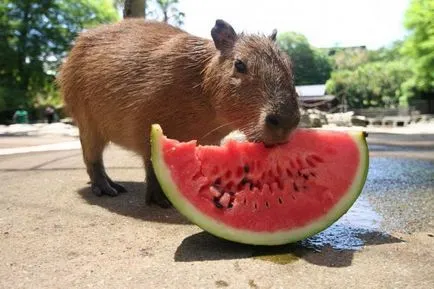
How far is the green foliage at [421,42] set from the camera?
3438 centimetres

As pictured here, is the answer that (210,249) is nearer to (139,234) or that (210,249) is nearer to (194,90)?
(139,234)

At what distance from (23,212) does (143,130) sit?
1.01m

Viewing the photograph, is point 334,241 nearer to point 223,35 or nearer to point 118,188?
point 223,35

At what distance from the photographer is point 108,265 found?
82.4 inches

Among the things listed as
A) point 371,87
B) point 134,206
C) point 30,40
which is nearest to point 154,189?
point 134,206

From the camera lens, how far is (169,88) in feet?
11.0

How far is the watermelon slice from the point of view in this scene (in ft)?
7.64

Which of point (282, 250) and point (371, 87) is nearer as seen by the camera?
point (282, 250)

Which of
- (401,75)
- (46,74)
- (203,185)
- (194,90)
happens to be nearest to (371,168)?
(194,90)

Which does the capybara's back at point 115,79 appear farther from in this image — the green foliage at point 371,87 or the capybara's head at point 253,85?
the green foliage at point 371,87

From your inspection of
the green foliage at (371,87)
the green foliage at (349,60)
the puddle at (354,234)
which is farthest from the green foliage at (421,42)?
the puddle at (354,234)

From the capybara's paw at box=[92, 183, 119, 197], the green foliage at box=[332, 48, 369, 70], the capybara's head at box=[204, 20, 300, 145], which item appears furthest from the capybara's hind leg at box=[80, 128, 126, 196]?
the green foliage at box=[332, 48, 369, 70]

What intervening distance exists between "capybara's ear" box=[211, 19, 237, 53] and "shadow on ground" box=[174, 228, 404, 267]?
4.17ft

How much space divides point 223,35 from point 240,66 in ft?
1.16
